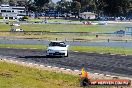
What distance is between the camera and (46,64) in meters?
29.9

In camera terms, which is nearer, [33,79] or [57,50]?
[33,79]

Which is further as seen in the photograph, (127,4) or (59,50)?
(127,4)

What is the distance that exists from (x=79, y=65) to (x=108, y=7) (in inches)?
6271

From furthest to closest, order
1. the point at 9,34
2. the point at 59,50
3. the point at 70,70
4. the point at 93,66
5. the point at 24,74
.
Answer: the point at 9,34, the point at 59,50, the point at 93,66, the point at 70,70, the point at 24,74

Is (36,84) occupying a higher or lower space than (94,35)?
higher

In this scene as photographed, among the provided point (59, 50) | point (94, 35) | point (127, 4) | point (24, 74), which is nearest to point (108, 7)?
point (127, 4)

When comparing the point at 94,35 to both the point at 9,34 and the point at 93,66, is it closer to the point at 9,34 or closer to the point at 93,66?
the point at 9,34

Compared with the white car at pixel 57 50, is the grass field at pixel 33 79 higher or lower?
higher

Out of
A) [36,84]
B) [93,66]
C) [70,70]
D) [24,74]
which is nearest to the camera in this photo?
[36,84]

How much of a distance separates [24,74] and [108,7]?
166 m

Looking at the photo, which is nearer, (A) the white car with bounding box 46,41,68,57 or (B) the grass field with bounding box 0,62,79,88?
(B) the grass field with bounding box 0,62,79,88

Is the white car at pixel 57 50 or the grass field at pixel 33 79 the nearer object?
the grass field at pixel 33 79

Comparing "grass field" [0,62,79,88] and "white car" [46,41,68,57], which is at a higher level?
"grass field" [0,62,79,88]

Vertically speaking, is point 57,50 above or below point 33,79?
below
